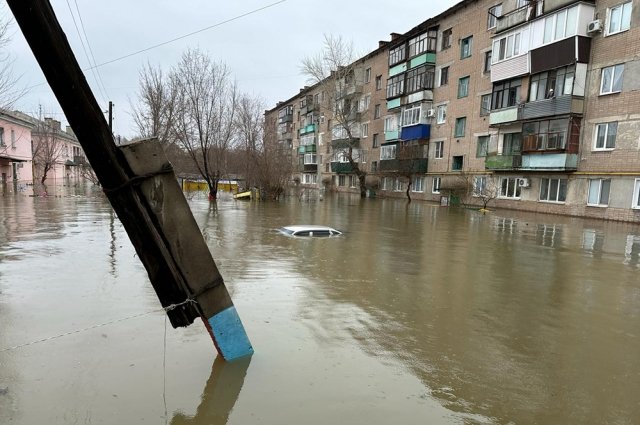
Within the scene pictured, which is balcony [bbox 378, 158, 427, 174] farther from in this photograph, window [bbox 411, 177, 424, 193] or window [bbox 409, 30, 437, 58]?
window [bbox 409, 30, 437, 58]

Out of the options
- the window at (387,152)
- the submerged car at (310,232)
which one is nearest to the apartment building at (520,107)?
the window at (387,152)

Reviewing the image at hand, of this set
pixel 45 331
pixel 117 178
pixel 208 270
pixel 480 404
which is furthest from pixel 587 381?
pixel 45 331

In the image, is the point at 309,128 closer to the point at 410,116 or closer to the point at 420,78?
the point at 410,116

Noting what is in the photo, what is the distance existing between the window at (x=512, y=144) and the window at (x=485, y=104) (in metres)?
2.78

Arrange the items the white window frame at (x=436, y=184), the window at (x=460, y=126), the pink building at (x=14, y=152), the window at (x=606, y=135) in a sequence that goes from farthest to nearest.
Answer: the white window frame at (x=436, y=184)
the pink building at (x=14, y=152)
the window at (x=460, y=126)
the window at (x=606, y=135)

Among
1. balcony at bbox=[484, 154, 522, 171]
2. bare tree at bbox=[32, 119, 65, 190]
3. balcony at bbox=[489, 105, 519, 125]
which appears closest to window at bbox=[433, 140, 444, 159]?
balcony at bbox=[484, 154, 522, 171]

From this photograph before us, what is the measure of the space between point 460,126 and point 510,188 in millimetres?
7456

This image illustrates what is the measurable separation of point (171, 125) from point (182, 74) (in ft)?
12.8

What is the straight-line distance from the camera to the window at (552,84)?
23438 millimetres

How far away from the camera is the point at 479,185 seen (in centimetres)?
3072

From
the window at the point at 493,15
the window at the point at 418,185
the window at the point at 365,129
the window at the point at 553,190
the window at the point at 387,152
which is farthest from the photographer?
the window at the point at 365,129

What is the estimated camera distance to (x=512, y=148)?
1107 inches

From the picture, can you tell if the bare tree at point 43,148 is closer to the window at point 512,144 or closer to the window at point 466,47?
the window at point 466,47

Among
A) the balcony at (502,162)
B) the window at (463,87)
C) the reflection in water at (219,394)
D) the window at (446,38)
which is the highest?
the window at (446,38)
